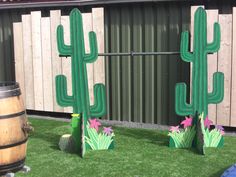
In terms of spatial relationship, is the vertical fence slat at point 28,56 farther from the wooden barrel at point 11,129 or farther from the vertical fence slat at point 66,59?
the wooden barrel at point 11,129

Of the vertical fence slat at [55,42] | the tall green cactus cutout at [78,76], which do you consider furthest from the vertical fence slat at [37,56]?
the tall green cactus cutout at [78,76]

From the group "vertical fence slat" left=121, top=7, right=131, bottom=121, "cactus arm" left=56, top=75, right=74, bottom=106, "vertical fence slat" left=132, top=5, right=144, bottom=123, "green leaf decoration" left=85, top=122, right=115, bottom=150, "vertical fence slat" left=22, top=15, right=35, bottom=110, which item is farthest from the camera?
"vertical fence slat" left=22, top=15, right=35, bottom=110

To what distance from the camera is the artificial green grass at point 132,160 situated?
5.50 m

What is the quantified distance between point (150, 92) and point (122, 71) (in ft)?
2.18

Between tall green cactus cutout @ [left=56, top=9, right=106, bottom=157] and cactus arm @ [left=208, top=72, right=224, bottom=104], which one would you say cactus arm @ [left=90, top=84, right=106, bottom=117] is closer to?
tall green cactus cutout @ [left=56, top=9, right=106, bottom=157]

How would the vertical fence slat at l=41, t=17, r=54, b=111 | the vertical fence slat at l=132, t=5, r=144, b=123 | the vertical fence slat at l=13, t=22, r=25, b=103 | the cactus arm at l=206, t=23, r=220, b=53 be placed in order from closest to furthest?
the cactus arm at l=206, t=23, r=220, b=53
the vertical fence slat at l=132, t=5, r=144, b=123
the vertical fence slat at l=41, t=17, r=54, b=111
the vertical fence slat at l=13, t=22, r=25, b=103

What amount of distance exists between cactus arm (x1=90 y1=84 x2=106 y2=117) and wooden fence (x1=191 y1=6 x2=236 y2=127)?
6.10 feet

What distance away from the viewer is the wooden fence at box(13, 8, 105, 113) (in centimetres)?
821

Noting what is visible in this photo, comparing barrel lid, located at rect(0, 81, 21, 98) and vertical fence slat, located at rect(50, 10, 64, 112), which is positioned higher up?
vertical fence slat, located at rect(50, 10, 64, 112)

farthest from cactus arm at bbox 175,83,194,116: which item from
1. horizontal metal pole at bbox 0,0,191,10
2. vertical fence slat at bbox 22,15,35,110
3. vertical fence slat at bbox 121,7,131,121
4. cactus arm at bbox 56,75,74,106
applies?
vertical fence slat at bbox 22,15,35,110

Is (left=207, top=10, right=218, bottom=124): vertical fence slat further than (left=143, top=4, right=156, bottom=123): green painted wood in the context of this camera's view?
No

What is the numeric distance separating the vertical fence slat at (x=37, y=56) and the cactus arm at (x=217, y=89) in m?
3.63

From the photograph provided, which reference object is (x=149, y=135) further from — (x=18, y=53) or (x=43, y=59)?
(x=18, y=53)

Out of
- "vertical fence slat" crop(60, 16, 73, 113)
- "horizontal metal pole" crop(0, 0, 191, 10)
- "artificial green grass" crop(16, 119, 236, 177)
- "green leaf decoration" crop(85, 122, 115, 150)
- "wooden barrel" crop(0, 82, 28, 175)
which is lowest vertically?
"artificial green grass" crop(16, 119, 236, 177)
